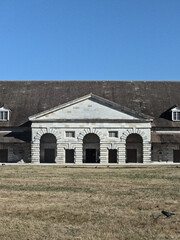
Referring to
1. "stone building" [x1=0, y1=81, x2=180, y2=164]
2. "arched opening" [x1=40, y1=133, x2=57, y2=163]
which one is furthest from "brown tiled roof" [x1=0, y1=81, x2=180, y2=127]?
"arched opening" [x1=40, y1=133, x2=57, y2=163]

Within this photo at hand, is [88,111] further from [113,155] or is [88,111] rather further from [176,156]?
[176,156]

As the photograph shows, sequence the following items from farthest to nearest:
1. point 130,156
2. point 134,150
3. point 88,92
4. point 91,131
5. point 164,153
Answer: point 88,92 → point 134,150 → point 130,156 → point 164,153 → point 91,131

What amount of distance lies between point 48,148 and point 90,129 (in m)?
5.10

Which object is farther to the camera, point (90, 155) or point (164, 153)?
point (90, 155)

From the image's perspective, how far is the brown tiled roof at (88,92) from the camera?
42438 millimetres

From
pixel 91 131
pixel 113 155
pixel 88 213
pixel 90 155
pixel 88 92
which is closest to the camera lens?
pixel 88 213

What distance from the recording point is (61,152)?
3916 centimetres

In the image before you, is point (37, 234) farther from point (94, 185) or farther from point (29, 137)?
point (29, 137)

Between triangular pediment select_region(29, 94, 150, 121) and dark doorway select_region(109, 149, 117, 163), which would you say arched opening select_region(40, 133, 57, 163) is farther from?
dark doorway select_region(109, 149, 117, 163)

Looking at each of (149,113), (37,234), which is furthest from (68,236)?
(149,113)

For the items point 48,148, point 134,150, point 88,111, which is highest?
point 88,111

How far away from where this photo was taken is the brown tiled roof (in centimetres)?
4244

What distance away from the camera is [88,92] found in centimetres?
4584

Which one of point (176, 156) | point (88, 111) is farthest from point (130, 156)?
point (88, 111)
